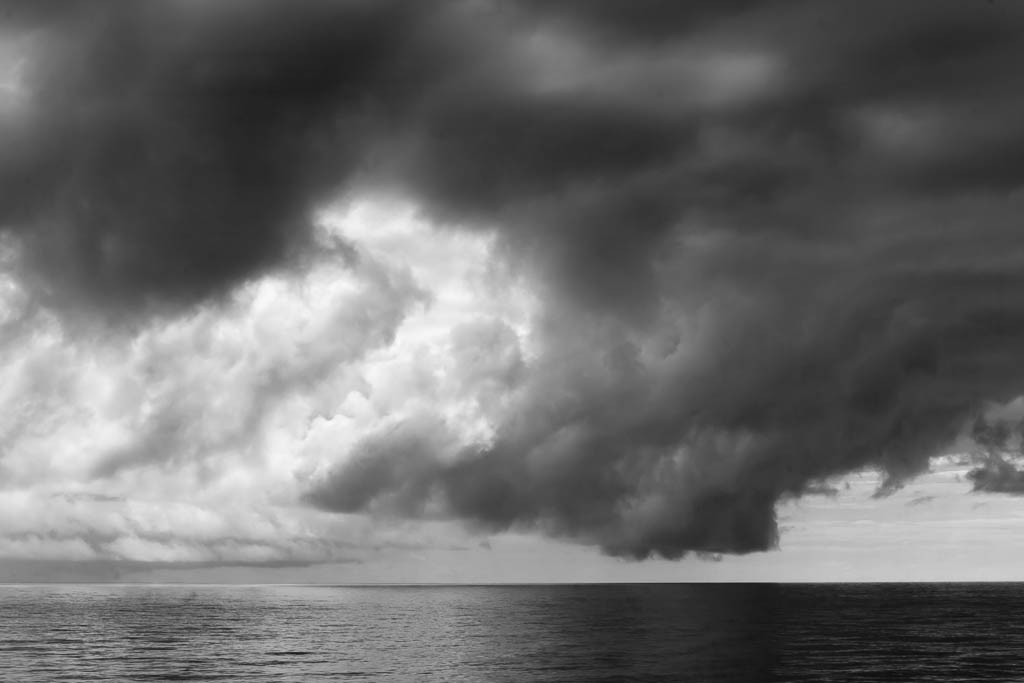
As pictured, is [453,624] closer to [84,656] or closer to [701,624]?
[701,624]

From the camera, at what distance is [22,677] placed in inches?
3711

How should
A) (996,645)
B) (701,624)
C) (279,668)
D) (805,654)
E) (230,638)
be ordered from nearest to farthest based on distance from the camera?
(279,668)
(805,654)
(996,645)
(230,638)
(701,624)

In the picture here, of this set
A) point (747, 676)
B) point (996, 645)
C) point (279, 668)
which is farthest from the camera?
point (996, 645)

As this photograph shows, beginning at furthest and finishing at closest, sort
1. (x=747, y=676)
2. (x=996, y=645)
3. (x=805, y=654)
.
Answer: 1. (x=996, y=645)
2. (x=805, y=654)
3. (x=747, y=676)

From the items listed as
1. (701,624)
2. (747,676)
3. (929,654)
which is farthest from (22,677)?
(701,624)

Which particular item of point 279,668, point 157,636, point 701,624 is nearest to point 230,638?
point 157,636

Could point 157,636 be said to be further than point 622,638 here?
Yes

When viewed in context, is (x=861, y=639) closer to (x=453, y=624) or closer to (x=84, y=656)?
(x=453, y=624)

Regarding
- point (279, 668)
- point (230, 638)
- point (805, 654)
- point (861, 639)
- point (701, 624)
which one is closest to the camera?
point (279, 668)

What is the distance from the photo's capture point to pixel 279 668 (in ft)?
333

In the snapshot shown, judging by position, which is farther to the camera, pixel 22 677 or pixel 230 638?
pixel 230 638

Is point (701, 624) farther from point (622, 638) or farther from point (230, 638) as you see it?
point (230, 638)

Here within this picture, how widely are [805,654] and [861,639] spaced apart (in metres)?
30.7

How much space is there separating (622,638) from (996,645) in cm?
5645
